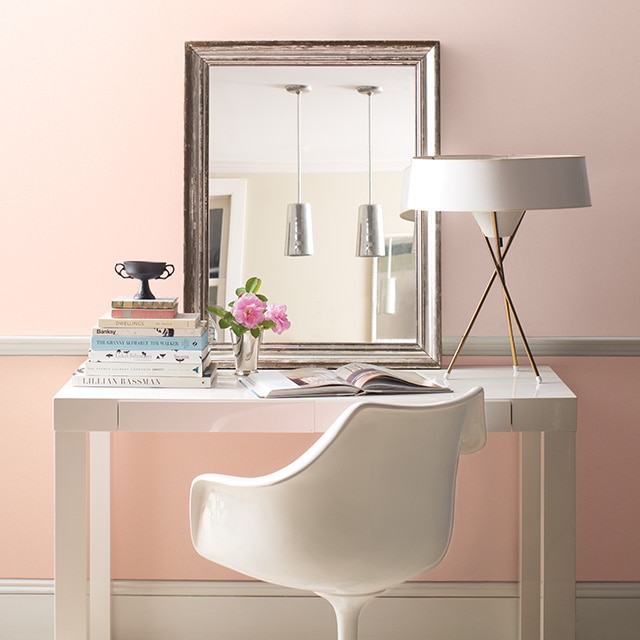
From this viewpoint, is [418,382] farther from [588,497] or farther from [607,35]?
[607,35]

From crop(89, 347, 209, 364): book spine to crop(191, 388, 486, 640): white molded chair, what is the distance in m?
0.45

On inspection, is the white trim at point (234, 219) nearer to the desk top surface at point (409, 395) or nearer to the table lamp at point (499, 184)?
the desk top surface at point (409, 395)

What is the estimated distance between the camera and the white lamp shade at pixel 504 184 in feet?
7.59

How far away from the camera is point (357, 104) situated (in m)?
2.78

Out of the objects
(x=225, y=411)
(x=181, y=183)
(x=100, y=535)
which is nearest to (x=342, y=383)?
(x=225, y=411)

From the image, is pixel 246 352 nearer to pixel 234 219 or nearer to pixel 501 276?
pixel 234 219

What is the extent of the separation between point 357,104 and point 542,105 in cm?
53

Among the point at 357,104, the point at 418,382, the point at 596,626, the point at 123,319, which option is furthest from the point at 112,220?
the point at 596,626

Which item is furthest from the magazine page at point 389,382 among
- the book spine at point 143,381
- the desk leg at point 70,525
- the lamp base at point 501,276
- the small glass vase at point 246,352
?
the desk leg at point 70,525

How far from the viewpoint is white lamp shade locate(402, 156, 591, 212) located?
7.59 feet

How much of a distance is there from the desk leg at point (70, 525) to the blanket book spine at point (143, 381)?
0.56 feet

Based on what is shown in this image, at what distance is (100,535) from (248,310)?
32.1 inches

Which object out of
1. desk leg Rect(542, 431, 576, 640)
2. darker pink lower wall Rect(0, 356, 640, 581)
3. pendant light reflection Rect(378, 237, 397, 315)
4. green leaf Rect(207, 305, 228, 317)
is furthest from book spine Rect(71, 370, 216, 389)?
desk leg Rect(542, 431, 576, 640)

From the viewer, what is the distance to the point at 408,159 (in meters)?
2.79
